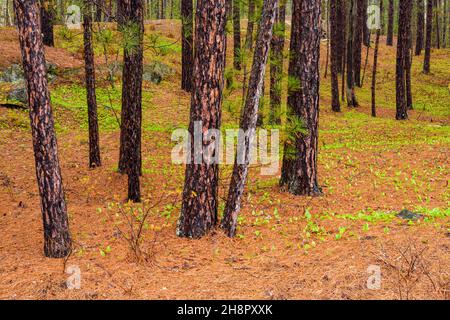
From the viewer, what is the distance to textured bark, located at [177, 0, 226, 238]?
688 cm

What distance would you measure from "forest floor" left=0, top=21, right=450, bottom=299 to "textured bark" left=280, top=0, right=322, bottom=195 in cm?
50

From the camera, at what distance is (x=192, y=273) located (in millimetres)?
6164

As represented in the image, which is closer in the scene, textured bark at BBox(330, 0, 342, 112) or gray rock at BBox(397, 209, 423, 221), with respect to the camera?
gray rock at BBox(397, 209, 423, 221)

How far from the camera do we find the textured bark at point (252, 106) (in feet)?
22.2

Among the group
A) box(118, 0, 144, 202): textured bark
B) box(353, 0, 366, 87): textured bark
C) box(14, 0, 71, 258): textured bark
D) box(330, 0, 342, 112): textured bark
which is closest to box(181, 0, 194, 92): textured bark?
box(330, 0, 342, 112): textured bark

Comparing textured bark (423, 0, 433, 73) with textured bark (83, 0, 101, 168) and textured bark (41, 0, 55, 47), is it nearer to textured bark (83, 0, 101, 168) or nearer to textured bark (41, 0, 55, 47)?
textured bark (41, 0, 55, 47)

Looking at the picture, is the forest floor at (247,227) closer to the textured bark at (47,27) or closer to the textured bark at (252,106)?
the textured bark at (252,106)

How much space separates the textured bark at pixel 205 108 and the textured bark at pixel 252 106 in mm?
335

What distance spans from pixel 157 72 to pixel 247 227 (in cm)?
1664

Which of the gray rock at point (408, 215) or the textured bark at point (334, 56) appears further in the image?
the textured bark at point (334, 56)

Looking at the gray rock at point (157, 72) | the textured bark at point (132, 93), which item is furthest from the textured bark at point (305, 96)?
the gray rock at point (157, 72)

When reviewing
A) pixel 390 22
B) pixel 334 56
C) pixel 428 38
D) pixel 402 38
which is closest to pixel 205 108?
pixel 402 38
